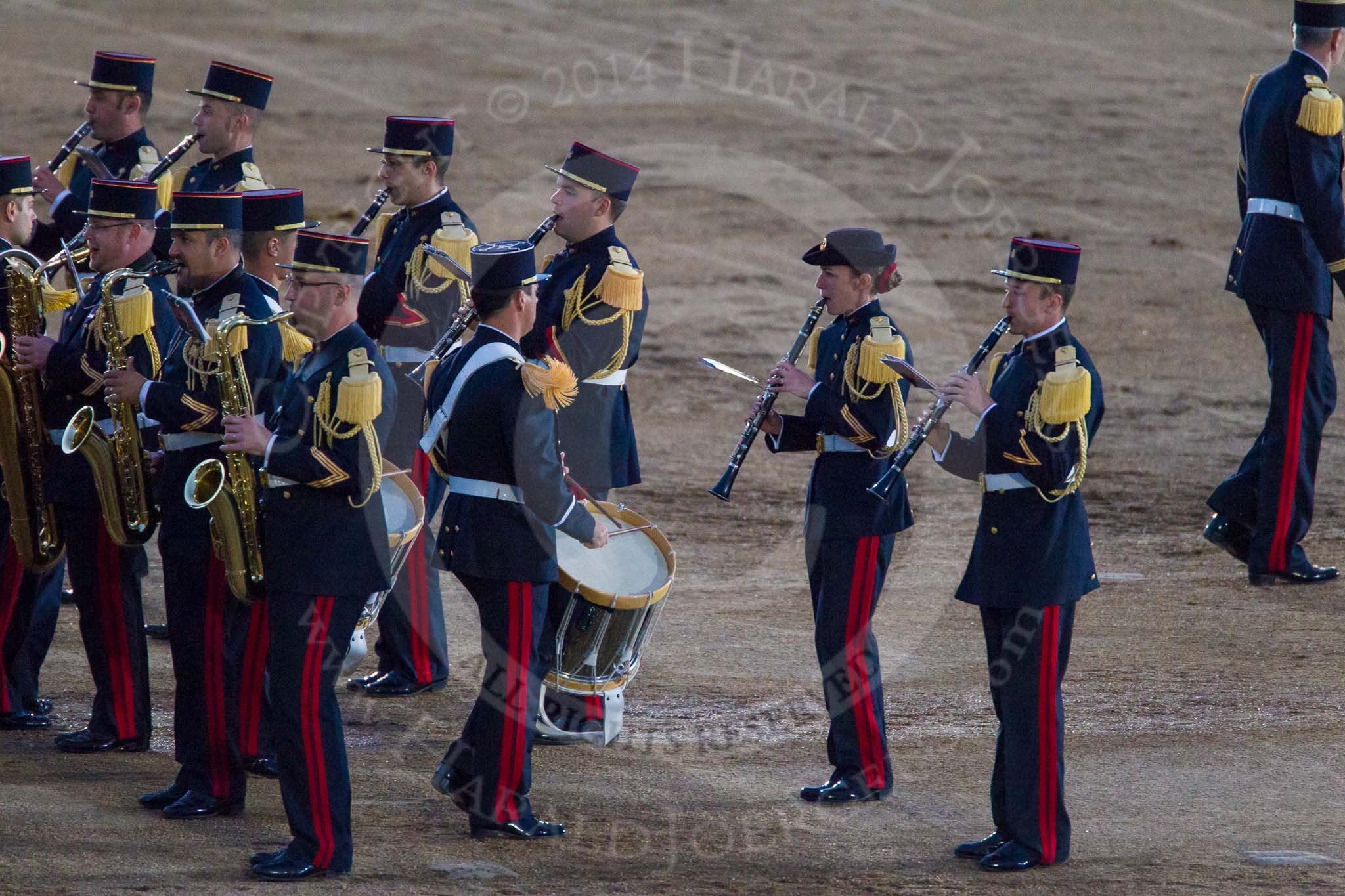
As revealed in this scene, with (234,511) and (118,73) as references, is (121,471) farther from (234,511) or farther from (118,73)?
(118,73)

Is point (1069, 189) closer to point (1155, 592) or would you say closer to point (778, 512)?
point (778, 512)

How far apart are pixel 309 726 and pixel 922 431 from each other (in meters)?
2.00

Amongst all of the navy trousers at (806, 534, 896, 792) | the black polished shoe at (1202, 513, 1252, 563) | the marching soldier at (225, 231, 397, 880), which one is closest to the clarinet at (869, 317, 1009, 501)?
the navy trousers at (806, 534, 896, 792)

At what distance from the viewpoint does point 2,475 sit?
6270 mm

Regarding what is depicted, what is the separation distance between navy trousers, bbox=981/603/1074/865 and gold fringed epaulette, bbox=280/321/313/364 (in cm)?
229

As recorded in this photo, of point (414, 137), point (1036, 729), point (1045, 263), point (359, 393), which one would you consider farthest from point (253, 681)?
point (1045, 263)

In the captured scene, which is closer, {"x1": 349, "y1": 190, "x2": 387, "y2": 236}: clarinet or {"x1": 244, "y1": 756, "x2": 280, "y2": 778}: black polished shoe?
{"x1": 244, "y1": 756, "x2": 280, "y2": 778}: black polished shoe

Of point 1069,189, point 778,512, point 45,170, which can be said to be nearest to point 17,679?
point 45,170

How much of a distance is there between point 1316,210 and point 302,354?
4083 mm

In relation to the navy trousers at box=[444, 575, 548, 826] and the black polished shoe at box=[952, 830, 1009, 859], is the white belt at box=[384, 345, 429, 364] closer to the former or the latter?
the navy trousers at box=[444, 575, 548, 826]

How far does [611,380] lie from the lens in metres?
6.75

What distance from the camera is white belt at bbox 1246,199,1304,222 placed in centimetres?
751

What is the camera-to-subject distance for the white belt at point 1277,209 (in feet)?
24.6

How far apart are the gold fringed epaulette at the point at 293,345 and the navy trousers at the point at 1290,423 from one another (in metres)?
3.98
